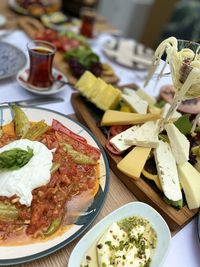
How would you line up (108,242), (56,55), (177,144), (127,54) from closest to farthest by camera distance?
(108,242) → (177,144) → (56,55) → (127,54)

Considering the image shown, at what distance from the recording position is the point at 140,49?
1892mm

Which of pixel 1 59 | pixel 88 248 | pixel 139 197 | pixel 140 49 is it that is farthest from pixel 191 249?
pixel 140 49

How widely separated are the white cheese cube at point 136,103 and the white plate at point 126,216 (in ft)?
1.54

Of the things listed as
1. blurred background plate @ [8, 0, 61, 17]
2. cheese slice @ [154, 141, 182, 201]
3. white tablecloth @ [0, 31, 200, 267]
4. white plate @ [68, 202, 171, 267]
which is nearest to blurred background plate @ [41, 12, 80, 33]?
blurred background plate @ [8, 0, 61, 17]

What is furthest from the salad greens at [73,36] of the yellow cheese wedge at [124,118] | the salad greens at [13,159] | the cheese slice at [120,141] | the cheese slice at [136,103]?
the salad greens at [13,159]

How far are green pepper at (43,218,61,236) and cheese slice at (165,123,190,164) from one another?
0.46 meters

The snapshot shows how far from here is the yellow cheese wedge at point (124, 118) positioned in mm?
1104

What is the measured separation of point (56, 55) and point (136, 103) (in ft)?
2.29

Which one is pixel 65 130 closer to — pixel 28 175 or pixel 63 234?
pixel 28 175

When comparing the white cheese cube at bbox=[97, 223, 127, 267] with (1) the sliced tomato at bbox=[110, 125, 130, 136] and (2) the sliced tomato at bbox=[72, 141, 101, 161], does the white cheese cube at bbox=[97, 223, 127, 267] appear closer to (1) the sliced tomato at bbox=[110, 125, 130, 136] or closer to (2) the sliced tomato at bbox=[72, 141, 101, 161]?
(2) the sliced tomato at bbox=[72, 141, 101, 161]

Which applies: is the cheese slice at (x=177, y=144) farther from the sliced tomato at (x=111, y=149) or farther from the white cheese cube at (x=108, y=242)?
the white cheese cube at (x=108, y=242)

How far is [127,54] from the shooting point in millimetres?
1810

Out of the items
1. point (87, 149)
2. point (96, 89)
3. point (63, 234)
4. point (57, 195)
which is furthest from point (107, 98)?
point (63, 234)

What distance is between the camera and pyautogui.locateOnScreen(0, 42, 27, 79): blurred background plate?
4.33 feet
